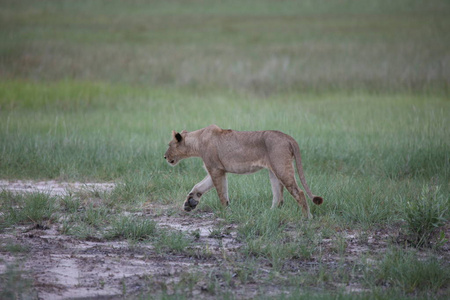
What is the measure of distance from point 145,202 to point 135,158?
2.36 metres

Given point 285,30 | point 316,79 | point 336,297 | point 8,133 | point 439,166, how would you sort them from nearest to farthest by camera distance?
1. point 336,297
2. point 439,166
3. point 8,133
4. point 316,79
5. point 285,30

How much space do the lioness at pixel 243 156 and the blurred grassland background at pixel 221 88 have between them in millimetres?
789

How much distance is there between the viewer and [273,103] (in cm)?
1661

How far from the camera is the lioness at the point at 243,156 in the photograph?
7.11 metres

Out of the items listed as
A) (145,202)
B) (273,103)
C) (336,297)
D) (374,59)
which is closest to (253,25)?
(374,59)

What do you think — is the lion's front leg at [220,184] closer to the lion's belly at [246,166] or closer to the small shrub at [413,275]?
the lion's belly at [246,166]

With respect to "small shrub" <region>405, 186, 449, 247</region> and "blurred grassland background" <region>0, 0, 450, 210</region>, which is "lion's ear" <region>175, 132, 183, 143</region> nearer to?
"blurred grassland background" <region>0, 0, 450, 210</region>

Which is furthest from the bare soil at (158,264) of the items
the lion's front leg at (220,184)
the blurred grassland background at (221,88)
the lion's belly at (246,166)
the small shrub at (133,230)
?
the blurred grassland background at (221,88)

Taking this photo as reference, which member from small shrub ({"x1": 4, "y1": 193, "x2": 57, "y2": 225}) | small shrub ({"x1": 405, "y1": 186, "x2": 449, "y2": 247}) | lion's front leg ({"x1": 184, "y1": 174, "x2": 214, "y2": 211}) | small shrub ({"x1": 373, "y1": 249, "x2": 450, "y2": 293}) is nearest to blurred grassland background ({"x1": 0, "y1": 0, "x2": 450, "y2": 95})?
lion's front leg ({"x1": 184, "y1": 174, "x2": 214, "y2": 211})

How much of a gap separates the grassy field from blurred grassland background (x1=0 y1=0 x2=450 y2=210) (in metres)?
0.07

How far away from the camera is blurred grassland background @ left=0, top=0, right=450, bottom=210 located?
10141 millimetres

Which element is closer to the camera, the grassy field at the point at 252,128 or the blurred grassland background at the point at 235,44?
the grassy field at the point at 252,128

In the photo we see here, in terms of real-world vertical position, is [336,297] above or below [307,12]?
below

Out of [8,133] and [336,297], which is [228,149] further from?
[8,133]
